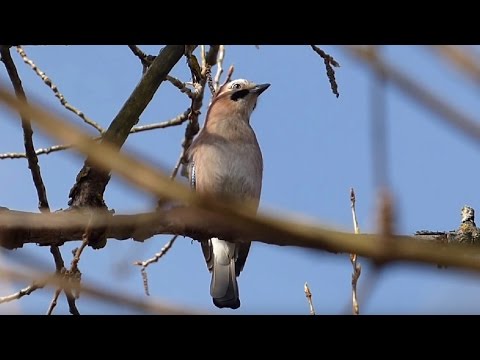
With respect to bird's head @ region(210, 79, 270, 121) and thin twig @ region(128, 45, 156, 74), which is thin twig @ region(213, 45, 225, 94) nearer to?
thin twig @ region(128, 45, 156, 74)

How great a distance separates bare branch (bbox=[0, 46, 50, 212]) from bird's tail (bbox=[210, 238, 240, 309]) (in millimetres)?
3279

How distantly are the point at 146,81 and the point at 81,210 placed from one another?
1019mm

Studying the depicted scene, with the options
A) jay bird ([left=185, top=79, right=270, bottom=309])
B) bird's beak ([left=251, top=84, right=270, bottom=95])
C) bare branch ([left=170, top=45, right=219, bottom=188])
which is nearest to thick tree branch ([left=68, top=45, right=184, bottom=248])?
bare branch ([left=170, top=45, right=219, bottom=188])

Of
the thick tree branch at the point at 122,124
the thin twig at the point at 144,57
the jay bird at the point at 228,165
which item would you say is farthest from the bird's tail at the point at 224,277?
the thick tree branch at the point at 122,124

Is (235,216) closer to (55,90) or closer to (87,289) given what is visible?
(87,289)

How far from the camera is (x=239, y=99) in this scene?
25.9ft

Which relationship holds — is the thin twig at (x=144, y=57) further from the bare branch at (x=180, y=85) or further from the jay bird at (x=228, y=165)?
the jay bird at (x=228, y=165)

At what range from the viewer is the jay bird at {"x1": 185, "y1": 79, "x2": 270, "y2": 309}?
7.04 m

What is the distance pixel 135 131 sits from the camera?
500cm

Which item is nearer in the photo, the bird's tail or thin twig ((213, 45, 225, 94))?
thin twig ((213, 45, 225, 94))

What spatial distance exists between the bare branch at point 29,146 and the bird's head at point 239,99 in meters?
4.26

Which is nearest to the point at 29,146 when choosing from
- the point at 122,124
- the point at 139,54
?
the point at 122,124

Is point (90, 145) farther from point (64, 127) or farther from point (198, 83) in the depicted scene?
point (198, 83)
